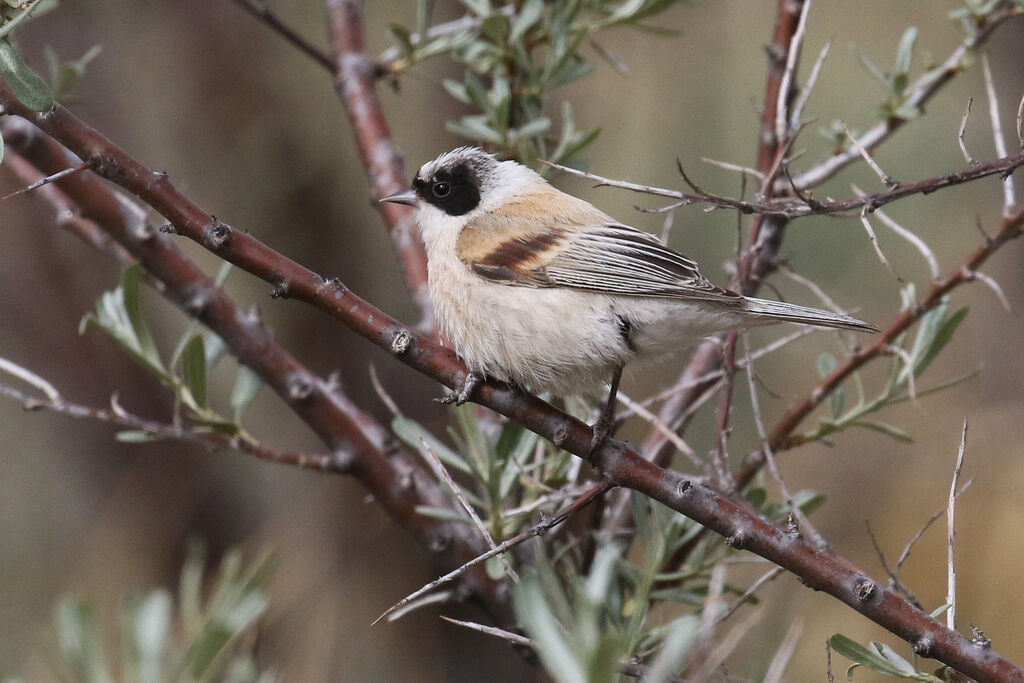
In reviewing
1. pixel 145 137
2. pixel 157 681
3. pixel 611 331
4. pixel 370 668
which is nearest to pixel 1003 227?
pixel 611 331

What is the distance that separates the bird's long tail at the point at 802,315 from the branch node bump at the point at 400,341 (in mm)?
877

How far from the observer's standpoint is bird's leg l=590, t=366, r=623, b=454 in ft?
7.04

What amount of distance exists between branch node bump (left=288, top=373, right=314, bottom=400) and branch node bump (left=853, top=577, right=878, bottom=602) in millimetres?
1611

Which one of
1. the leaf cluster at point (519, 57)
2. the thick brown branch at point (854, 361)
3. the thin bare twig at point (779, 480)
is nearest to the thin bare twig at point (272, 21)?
the leaf cluster at point (519, 57)

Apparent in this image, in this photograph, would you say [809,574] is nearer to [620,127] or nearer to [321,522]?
[321,522]

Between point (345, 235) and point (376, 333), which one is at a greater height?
point (345, 235)

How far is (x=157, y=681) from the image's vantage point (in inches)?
52.7

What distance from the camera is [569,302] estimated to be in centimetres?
270

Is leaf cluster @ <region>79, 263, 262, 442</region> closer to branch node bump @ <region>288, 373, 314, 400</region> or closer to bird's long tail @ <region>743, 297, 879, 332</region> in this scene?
branch node bump @ <region>288, 373, 314, 400</region>

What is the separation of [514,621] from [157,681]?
159cm

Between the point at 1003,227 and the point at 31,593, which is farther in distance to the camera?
the point at 31,593

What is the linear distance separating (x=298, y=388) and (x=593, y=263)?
2.97 feet

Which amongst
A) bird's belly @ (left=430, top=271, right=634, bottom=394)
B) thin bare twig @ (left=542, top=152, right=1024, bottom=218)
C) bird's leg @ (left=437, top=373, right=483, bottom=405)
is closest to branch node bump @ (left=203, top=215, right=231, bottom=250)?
bird's leg @ (left=437, top=373, right=483, bottom=405)

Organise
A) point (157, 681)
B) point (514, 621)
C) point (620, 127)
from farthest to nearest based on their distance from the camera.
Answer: point (620, 127)
point (514, 621)
point (157, 681)
